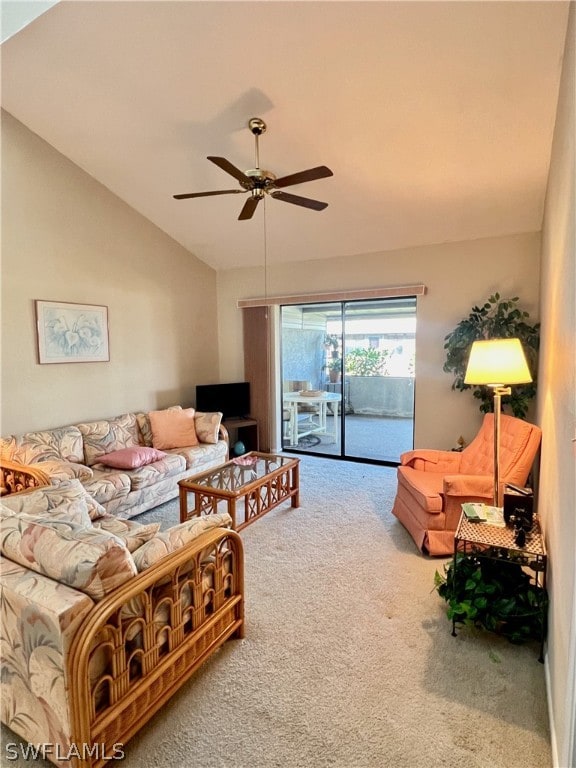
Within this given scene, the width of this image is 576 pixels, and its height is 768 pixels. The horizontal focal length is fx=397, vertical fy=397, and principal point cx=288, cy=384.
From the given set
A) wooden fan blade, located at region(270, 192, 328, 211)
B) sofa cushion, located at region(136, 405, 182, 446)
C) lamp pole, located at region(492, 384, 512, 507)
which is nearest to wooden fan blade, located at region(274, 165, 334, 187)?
wooden fan blade, located at region(270, 192, 328, 211)

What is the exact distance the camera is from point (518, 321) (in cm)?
384

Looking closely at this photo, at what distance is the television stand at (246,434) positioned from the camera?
533 centimetres

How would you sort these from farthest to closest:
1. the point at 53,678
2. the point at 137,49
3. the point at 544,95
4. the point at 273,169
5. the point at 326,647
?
the point at 273,169
the point at 137,49
the point at 544,95
the point at 326,647
the point at 53,678

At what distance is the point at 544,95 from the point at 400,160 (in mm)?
1031

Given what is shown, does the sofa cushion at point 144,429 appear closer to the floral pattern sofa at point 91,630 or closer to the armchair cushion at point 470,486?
the floral pattern sofa at point 91,630

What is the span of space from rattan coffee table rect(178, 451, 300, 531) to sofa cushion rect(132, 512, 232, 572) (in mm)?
783

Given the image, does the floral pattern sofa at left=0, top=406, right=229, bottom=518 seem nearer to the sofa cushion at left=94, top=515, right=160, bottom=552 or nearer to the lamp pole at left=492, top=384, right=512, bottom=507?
the sofa cushion at left=94, top=515, right=160, bottom=552

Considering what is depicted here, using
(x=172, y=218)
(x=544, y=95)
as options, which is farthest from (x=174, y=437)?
(x=544, y=95)

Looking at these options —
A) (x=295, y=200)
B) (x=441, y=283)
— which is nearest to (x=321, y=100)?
(x=295, y=200)

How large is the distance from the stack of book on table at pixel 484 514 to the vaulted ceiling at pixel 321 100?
8.36ft

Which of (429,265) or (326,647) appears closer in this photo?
(326,647)

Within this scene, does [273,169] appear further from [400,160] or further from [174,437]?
[174,437]

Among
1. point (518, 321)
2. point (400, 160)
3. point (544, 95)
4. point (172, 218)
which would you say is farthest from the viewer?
point (172, 218)

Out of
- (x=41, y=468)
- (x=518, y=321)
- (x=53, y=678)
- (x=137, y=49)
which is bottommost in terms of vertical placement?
(x=53, y=678)
